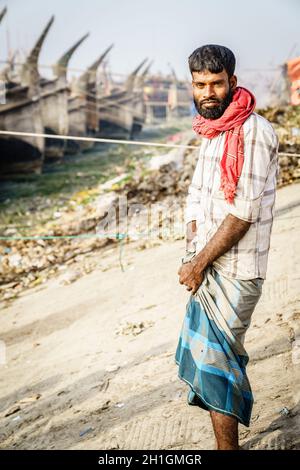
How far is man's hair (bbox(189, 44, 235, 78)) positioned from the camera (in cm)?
147

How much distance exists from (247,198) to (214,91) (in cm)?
39

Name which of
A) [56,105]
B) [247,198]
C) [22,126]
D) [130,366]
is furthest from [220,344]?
[56,105]

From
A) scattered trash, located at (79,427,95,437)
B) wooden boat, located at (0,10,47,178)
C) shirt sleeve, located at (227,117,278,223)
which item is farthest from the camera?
wooden boat, located at (0,10,47,178)

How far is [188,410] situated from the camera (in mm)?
2047

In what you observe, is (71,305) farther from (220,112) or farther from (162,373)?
(220,112)

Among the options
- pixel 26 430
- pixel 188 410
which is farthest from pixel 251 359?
pixel 26 430

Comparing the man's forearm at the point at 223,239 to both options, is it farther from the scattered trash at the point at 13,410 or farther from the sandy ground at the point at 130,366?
the scattered trash at the point at 13,410

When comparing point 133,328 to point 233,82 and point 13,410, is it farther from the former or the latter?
point 233,82

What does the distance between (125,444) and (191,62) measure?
5.17ft

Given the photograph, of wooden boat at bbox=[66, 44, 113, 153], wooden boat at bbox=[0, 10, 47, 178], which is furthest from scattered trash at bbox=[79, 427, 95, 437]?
wooden boat at bbox=[66, 44, 113, 153]

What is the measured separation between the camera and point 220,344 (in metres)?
1.45

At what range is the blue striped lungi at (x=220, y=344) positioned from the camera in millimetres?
1441

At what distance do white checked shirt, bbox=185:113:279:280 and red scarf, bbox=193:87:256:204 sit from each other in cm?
2

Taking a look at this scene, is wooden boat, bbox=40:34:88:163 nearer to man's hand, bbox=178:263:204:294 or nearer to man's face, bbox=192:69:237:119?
man's face, bbox=192:69:237:119
